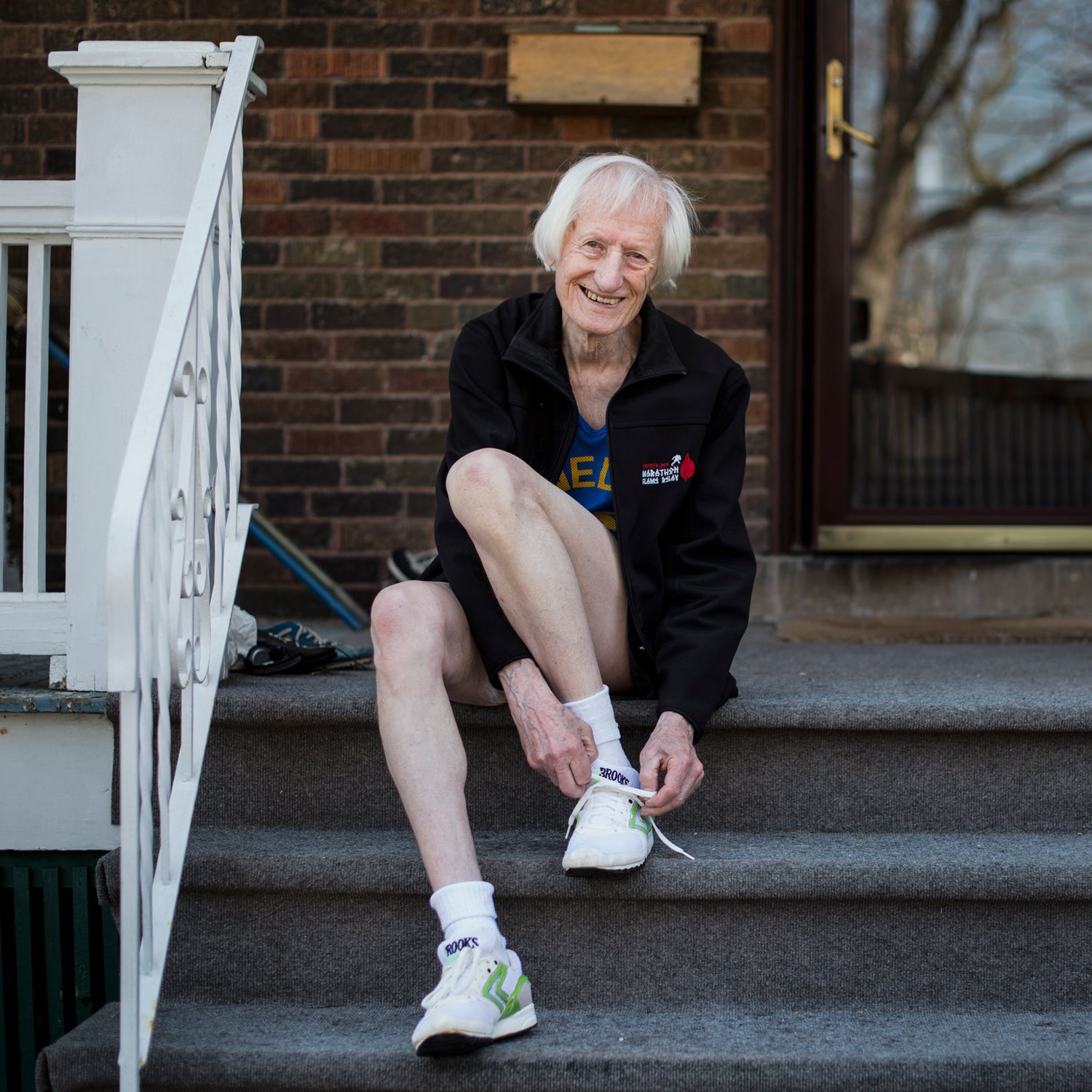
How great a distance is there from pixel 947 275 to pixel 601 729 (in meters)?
3.08

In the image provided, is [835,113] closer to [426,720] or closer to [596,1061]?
[426,720]

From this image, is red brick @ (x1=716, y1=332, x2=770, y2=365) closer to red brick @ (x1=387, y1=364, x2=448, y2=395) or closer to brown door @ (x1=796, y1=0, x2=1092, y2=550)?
brown door @ (x1=796, y1=0, x2=1092, y2=550)

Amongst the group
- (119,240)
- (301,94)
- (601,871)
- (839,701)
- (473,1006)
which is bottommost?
(473,1006)

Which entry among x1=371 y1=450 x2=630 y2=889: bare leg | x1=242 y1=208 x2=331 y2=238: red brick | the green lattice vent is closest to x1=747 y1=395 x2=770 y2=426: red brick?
x1=242 y1=208 x2=331 y2=238: red brick

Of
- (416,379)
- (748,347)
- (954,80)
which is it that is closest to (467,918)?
(416,379)

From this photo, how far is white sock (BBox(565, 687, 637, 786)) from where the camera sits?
186cm

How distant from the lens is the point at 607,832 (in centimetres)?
180

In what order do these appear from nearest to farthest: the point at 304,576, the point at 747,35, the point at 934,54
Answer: the point at 304,576 < the point at 747,35 < the point at 934,54

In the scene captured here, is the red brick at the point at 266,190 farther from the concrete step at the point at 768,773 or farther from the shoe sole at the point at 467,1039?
the shoe sole at the point at 467,1039

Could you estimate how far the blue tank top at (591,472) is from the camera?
213cm

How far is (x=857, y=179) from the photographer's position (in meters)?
4.02

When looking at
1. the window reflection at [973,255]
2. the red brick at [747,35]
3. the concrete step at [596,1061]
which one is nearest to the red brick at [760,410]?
the window reflection at [973,255]

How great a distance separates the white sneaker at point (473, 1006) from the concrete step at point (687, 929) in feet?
0.65

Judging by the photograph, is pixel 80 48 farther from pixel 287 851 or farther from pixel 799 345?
pixel 799 345
